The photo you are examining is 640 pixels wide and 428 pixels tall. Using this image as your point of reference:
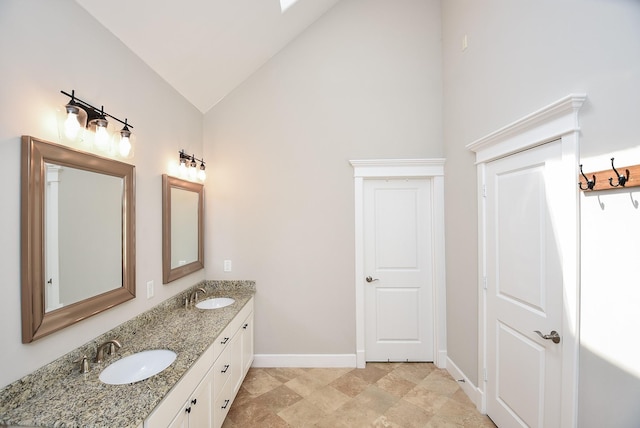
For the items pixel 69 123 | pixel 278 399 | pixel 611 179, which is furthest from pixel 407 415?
pixel 69 123

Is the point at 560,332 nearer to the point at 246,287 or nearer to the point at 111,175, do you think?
the point at 246,287

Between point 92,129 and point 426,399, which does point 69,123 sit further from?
point 426,399

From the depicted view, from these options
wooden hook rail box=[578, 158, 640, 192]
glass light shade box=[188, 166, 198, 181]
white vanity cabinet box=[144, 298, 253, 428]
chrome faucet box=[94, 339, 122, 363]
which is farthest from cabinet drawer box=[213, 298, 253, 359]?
wooden hook rail box=[578, 158, 640, 192]

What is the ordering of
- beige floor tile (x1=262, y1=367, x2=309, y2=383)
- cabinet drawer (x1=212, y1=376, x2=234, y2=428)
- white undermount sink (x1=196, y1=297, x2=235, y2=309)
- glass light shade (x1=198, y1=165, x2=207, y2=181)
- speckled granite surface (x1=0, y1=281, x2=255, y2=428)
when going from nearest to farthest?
speckled granite surface (x1=0, y1=281, x2=255, y2=428) < cabinet drawer (x1=212, y1=376, x2=234, y2=428) < white undermount sink (x1=196, y1=297, x2=235, y2=309) < beige floor tile (x1=262, y1=367, x2=309, y2=383) < glass light shade (x1=198, y1=165, x2=207, y2=181)

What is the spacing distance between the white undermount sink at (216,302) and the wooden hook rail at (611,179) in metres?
2.69

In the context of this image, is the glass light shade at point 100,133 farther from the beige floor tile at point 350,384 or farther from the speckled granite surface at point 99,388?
the beige floor tile at point 350,384

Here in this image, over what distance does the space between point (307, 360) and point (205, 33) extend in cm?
318

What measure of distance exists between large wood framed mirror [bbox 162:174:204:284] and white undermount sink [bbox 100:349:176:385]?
2.27 feet

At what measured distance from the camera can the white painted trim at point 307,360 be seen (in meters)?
2.73

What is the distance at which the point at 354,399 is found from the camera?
2.24m

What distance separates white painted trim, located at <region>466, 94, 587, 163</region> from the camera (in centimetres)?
132

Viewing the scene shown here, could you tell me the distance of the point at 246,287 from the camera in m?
2.77

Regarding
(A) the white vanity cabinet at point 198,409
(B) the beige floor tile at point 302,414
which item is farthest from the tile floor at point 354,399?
(A) the white vanity cabinet at point 198,409

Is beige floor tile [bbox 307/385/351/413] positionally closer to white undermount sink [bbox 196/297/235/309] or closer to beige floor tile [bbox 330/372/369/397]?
beige floor tile [bbox 330/372/369/397]
